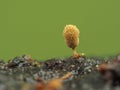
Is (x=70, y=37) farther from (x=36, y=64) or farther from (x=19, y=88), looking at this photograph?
(x=19, y=88)


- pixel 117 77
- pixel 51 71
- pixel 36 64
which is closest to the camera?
pixel 117 77

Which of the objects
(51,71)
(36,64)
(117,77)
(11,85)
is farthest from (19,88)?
(36,64)

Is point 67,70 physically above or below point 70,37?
below

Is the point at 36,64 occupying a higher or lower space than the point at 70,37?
lower

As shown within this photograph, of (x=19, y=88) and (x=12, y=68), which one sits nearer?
(x=19, y=88)

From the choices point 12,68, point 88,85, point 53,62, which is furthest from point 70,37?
point 88,85

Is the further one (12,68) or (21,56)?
(21,56)

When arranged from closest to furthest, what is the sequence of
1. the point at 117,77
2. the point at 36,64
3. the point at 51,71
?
the point at 117,77 < the point at 51,71 < the point at 36,64

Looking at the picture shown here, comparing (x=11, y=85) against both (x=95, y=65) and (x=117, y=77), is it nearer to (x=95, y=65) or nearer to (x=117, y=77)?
(x=117, y=77)
